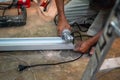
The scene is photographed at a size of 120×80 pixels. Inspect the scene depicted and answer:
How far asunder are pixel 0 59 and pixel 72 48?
1.89 ft

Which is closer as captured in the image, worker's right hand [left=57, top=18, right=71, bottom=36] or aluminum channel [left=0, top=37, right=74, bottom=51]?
aluminum channel [left=0, top=37, right=74, bottom=51]

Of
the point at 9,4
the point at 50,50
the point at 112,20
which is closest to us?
the point at 112,20

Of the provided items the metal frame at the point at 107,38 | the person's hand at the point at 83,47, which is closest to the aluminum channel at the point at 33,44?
the person's hand at the point at 83,47

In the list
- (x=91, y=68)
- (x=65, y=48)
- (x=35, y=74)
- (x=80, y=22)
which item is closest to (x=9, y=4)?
(x=80, y=22)

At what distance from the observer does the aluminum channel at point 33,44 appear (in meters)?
1.59

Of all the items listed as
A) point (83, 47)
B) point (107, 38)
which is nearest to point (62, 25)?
point (83, 47)

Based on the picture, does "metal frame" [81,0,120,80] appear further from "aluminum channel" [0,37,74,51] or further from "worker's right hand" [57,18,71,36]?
"worker's right hand" [57,18,71,36]

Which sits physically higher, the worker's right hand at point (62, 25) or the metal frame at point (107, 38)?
the metal frame at point (107, 38)

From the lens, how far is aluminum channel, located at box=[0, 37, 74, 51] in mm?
1594

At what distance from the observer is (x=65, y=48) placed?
169cm

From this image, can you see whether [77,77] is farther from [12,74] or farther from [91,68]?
[91,68]

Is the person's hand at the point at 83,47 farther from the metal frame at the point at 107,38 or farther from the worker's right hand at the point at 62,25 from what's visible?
the metal frame at the point at 107,38

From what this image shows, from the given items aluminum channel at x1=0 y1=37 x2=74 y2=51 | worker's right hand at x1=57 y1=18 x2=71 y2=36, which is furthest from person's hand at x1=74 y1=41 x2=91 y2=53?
worker's right hand at x1=57 y1=18 x2=71 y2=36

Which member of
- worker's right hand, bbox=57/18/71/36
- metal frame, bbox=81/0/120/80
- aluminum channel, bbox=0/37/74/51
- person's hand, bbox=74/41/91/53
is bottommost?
person's hand, bbox=74/41/91/53
